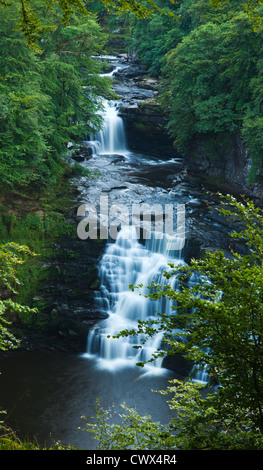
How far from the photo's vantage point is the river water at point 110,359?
10.4m

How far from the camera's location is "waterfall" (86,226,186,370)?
13.2 metres

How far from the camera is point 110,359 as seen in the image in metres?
13.1

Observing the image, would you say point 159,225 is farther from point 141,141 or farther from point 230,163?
point 141,141

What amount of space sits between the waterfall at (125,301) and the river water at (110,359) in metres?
0.04

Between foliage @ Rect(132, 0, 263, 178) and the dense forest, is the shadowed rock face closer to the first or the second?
the dense forest

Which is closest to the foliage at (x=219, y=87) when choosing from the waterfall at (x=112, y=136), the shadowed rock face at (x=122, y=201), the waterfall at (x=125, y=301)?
the shadowed rock face at (x=122, y=201)

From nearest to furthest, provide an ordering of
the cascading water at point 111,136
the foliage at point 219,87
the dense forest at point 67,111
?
the dense forest at point 67,111, the foliage at point 219,87, the cascading water at point 111,136

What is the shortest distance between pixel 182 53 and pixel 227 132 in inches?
207

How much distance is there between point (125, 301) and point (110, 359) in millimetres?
2227

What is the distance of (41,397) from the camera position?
11.1 meters

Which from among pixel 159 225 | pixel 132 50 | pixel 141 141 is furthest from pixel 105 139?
pixel 132 50

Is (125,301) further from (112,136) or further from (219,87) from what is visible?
(112,136)

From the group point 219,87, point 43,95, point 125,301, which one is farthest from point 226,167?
point 43,95

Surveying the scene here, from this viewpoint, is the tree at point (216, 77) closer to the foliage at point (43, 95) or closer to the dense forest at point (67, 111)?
the dense forest at point (67, 111)
